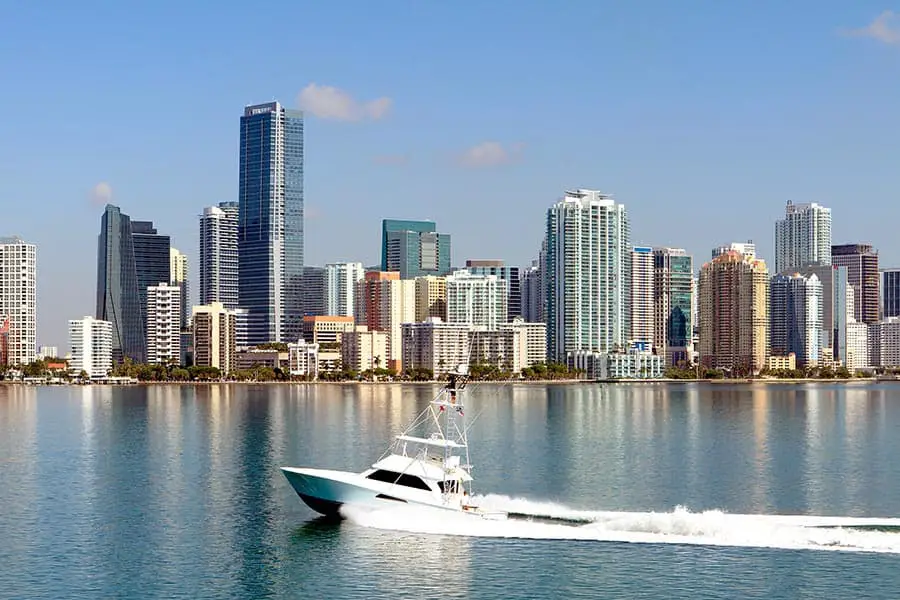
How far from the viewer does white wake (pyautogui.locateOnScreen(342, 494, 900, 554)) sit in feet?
170

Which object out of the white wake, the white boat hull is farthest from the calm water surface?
the white boat hull

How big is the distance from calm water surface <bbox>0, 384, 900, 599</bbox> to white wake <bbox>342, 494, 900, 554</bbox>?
167 mm

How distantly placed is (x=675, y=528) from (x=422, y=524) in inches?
428

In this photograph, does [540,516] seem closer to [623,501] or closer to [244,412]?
[623,501]

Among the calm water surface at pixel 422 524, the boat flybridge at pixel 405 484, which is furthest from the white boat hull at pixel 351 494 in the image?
the calm water surface at pixel 422 524

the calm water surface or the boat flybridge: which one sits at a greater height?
the boat flybridge

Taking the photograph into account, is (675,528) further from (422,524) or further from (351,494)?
(351,494)

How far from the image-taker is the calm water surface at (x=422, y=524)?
154ft

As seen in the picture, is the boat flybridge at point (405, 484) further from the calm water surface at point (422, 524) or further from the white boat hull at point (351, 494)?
the calm water surface at point (422, 524)

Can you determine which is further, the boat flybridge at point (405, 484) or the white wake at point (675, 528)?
the boat flybridge at point (405, 484)

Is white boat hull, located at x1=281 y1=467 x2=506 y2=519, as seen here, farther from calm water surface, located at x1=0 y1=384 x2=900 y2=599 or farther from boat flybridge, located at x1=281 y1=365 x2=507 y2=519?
calm water surface, located at x1=0 y1=384 x2=900 y2=599

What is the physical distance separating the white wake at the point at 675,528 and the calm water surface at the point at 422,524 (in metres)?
0.17

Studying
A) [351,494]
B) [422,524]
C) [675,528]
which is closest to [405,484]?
[422,524]

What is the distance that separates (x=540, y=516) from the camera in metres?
57.4
